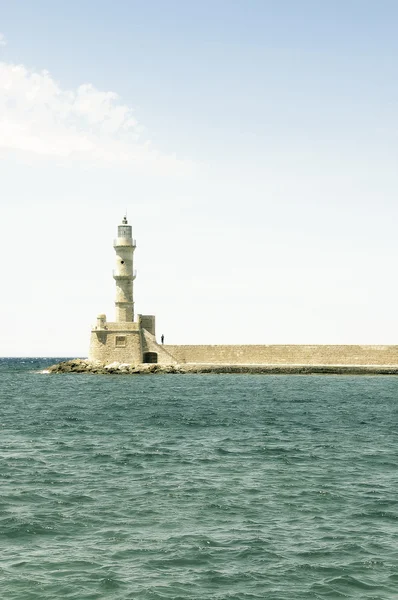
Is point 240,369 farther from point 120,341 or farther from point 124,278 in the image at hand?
point 124,278

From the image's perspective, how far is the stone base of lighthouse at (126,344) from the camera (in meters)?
53.8

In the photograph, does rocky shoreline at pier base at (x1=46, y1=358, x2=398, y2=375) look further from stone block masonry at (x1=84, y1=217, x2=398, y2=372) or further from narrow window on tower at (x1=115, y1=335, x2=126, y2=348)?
narrow window on tower at (x1=115, y1=335, x2=126, y2=348)

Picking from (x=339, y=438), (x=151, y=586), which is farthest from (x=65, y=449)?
(x=151, y=586)

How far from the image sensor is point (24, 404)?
33.8m

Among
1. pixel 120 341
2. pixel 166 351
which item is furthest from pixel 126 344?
pixel 166 351

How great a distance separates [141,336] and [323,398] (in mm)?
19919

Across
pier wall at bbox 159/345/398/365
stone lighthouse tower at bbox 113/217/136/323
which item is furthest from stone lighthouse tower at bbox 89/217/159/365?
pier wall at bbox 159/345/398/365

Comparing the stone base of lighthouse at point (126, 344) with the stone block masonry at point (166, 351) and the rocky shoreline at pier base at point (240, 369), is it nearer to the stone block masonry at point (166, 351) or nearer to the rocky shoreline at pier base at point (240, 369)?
the stone block masonry at point (166, 351)

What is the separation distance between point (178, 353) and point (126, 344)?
432 cm

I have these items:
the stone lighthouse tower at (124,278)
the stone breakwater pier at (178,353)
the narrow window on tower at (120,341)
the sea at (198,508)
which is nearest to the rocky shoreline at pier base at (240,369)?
the stone breakwater pier at (178,353)

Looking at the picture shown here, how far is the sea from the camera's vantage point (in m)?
9.46

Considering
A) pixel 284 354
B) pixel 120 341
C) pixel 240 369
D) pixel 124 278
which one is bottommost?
pixel 240 369

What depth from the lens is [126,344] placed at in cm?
5384

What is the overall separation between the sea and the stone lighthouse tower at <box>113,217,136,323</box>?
27.6 m
